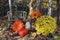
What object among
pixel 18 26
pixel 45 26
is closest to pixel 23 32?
pixel 18 26

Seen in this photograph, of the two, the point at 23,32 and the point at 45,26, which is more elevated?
the point at 45,26

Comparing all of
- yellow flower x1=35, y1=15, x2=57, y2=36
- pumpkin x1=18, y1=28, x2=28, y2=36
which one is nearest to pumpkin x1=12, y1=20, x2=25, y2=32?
pumpkin x1=18, y1=28, x2=28, y2=36

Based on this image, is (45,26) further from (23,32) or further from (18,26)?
(18,26)

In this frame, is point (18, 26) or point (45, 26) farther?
point (18, 26)

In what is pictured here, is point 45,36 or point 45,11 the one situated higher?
point 45,11

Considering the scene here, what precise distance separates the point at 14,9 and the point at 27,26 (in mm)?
744

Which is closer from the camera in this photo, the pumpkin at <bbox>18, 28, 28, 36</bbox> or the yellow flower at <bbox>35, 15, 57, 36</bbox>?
the yellow flower at <bbox>35, 15, 57, 36</bbox>

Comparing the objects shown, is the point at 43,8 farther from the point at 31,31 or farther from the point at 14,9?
the point at 31,31

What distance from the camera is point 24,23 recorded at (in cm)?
341

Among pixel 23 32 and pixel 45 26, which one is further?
pixel 23 32

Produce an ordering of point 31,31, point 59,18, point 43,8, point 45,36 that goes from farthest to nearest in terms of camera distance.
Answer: point 43,8, point 59,18, point 31,31, point 45,36

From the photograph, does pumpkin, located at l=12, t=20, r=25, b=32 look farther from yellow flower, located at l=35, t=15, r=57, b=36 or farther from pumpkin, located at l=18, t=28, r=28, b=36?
yellow flower, located at l=35, t=15, r=57, b=36

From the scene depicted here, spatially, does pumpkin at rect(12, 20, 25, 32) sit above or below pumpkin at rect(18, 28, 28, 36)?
above

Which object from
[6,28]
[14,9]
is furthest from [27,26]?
[14,9]
